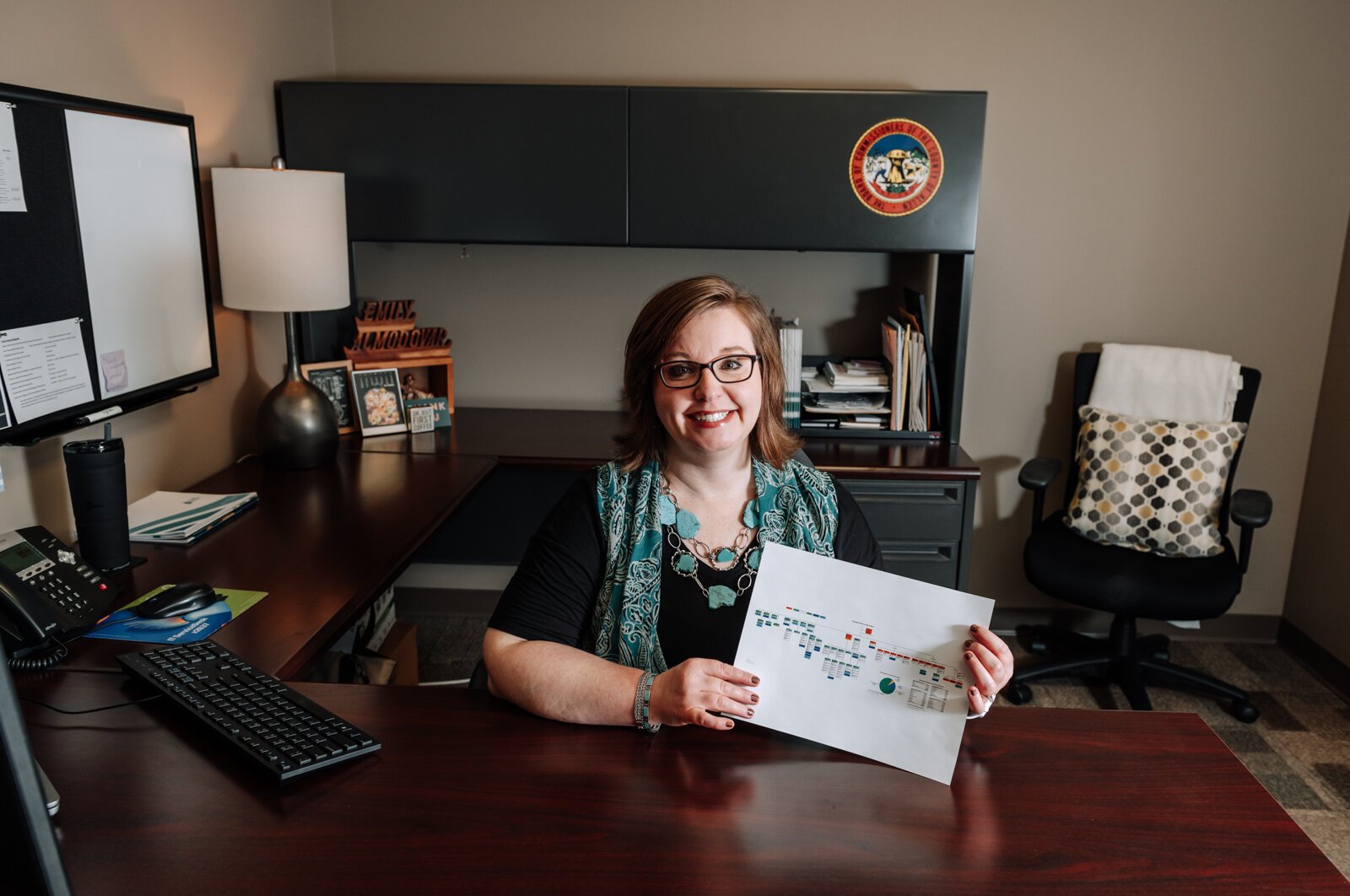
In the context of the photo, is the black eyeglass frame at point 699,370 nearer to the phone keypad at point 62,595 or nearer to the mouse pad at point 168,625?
the mouse pad at point 168,625

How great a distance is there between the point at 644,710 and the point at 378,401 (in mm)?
2028

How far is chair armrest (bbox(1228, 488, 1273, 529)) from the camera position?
2.78m

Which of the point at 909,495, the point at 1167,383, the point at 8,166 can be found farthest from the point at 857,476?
the point at 8,166

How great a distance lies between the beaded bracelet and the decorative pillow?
222 cm

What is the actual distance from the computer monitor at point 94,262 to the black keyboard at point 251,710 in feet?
2.47

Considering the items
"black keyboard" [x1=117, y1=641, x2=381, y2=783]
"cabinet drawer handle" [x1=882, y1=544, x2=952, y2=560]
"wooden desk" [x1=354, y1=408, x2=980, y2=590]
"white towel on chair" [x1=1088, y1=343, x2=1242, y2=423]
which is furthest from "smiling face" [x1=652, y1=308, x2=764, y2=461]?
"white towel on chair" [x1=1088, y1=343, x2=1242, y2=423]

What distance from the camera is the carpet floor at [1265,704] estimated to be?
259 cm

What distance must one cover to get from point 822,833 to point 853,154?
7.41 ft

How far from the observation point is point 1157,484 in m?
3.01

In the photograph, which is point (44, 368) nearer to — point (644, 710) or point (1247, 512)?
point (644, 710)

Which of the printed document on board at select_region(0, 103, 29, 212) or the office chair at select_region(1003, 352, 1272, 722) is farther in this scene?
the office chair at select_region(1003, 352, 1272, 722)

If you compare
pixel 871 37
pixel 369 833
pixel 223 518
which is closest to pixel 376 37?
pixel 871 37

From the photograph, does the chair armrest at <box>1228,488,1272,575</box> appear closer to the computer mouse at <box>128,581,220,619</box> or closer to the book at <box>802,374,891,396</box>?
the book at <box>802,374,891,396</box>

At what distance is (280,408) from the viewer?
2602 mm
